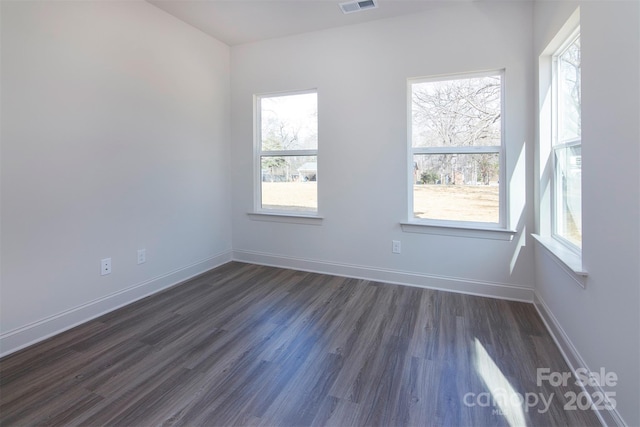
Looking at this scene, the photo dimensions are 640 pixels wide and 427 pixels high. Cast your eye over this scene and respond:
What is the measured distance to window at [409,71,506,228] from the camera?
9.86 ft

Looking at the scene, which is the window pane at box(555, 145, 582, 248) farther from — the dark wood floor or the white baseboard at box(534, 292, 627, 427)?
the dark wood floor

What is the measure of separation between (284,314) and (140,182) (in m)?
1.82

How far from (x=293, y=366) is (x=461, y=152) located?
247 centimetres

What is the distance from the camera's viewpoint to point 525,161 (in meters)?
2.84

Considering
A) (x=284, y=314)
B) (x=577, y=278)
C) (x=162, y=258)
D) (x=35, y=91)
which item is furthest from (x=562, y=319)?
(x=35, y=91)

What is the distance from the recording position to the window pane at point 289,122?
3.75m

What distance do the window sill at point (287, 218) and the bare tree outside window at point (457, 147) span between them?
1.15 m

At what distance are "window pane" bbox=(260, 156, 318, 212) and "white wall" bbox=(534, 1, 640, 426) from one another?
2.56 metres

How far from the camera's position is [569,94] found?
2281 mm

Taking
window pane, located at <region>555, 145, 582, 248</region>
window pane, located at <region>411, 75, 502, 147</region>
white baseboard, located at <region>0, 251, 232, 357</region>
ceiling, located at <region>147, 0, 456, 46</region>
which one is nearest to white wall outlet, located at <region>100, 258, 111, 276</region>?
white baseboard, located at <region>0, 251, 232, 357</region>

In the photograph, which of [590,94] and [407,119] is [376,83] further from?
[590,94]

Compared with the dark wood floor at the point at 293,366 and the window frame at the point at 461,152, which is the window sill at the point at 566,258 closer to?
the window frame at the point at 461,152

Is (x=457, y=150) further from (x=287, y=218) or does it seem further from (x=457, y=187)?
(x=287, y=218)

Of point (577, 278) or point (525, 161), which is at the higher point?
point (525, 161)
